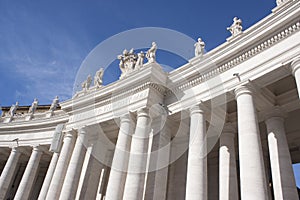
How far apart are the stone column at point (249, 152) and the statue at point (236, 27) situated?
746 centimetres

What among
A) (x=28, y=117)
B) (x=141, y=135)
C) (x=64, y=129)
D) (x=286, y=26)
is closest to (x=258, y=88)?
→ (x=286, y=26)

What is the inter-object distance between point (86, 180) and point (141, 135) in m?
12.2

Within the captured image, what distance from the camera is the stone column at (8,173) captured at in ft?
145

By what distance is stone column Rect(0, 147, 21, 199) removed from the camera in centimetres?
4406

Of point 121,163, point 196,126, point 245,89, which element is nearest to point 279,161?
point 245,89

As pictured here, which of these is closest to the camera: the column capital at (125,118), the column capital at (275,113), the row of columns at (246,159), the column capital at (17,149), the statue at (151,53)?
the row of columns at (246,159)

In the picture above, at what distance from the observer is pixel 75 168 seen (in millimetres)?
33750

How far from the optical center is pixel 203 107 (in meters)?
27.0

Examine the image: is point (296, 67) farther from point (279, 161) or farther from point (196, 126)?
Answer: point (196, 126)

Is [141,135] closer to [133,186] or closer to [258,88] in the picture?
[133,186]

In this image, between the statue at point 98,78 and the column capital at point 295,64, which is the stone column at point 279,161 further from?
the statue at point 98,78

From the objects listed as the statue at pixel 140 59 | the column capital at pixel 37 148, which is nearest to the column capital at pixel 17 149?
the column capital at pixel 37 148

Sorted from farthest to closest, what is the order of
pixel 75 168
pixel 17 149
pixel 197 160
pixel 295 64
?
pixel 17 149, pixel 75 168, pixel 197 160, pixel 295 64

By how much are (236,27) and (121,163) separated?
18881 mm
